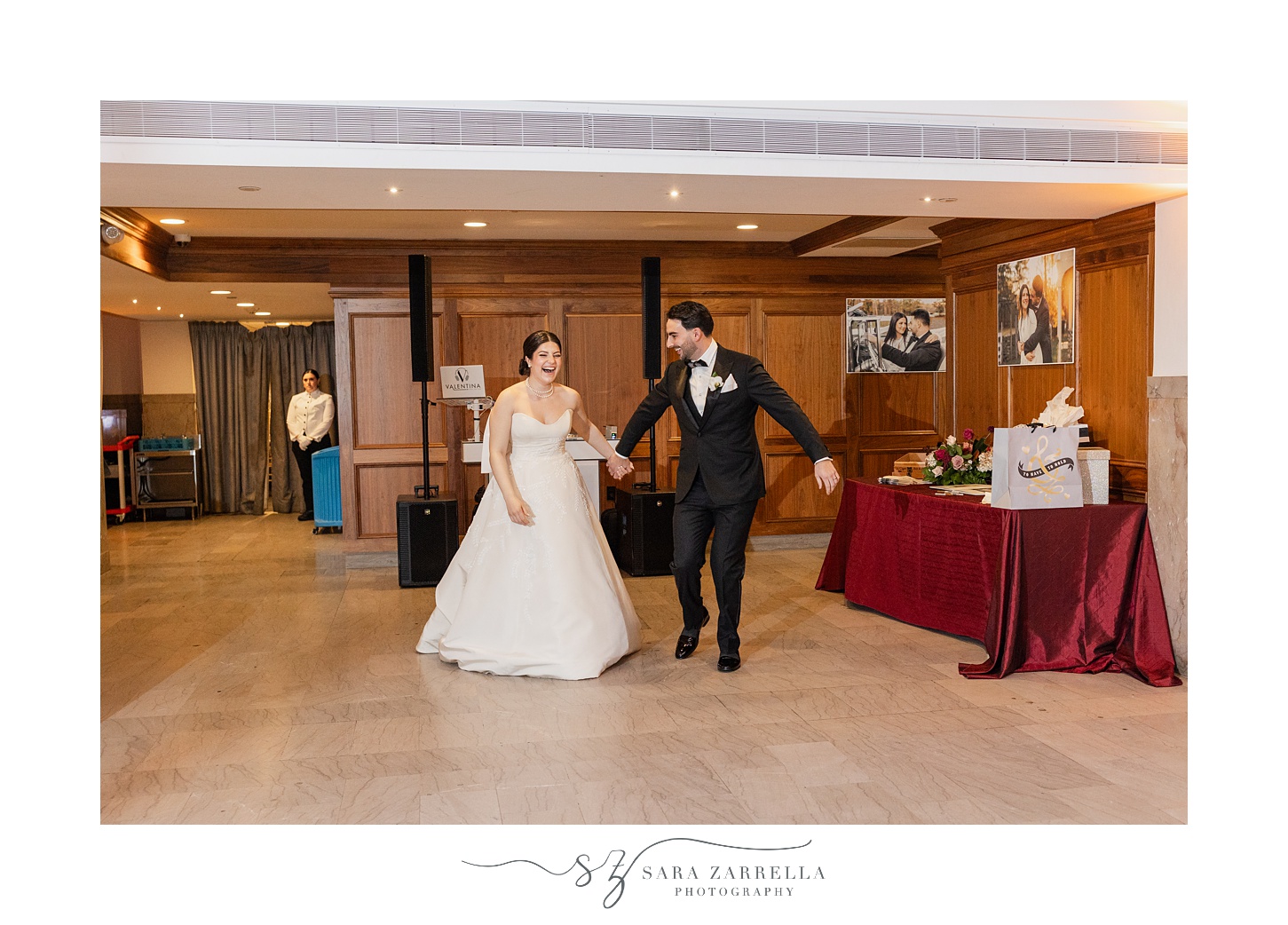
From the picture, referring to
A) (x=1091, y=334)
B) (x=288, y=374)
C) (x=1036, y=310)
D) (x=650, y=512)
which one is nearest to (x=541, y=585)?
(x=650, y=512)

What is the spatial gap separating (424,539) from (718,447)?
3.06 metres

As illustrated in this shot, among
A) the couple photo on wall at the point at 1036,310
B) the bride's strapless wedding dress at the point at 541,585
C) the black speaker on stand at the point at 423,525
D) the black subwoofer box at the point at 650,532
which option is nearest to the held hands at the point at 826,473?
the bride's strapless wedding dress at the point at 541,585

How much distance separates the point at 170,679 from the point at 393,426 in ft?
11.5

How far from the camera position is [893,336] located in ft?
29.0

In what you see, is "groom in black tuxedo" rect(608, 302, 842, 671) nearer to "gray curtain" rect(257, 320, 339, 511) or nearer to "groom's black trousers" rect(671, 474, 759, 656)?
"groom's black trousers" rect(671, 474, 759, 656)

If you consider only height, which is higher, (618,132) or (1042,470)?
(618,132)

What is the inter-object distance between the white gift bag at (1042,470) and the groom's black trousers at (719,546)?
4.24ft

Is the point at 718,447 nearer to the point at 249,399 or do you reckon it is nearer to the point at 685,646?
the point at 685,646

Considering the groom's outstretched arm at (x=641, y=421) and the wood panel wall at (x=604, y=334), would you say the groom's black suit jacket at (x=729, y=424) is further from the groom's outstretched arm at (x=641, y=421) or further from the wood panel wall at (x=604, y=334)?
the wood panel wall at (x=604, y=334)

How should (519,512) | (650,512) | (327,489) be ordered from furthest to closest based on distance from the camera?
(327,489) → (650,512) → (519,512)

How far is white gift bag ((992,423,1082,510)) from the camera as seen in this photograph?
4859 mm

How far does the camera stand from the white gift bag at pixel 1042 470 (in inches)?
191
